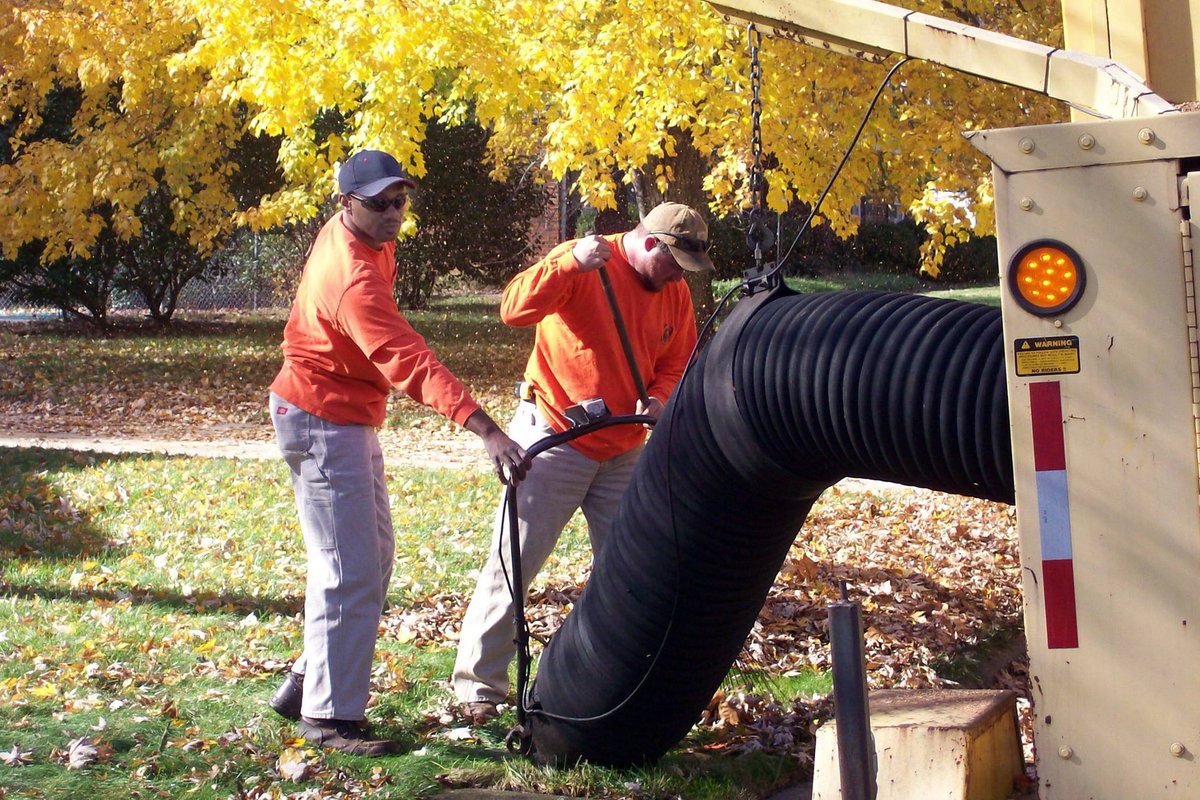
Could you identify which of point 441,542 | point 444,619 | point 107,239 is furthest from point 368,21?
point 107,239

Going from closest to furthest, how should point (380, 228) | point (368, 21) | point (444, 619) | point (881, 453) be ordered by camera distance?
point (881, 453) → point (380, 228) → point (444, 619) → point (368, 21)

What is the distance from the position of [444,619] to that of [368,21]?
6.29m

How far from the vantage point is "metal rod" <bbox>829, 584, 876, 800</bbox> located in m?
2.31

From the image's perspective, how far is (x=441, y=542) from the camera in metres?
8.42

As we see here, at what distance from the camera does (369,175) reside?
4715 millimetres

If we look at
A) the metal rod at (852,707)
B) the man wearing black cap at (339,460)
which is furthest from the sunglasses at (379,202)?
the metal rod at (852,707)

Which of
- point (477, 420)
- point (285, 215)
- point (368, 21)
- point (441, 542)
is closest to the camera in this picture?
point (477, 420)

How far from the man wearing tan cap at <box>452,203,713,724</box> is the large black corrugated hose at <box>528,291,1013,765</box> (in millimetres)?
560

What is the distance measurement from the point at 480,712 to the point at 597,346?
4.79ft

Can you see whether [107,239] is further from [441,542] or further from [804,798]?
[804,798]

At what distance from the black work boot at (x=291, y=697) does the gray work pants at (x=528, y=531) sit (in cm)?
59

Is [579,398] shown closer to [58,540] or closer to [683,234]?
[683,234]

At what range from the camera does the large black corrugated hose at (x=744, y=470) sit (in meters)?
3.07

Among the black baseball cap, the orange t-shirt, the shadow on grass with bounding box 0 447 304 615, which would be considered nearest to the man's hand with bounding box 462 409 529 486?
the orange t-shirt
